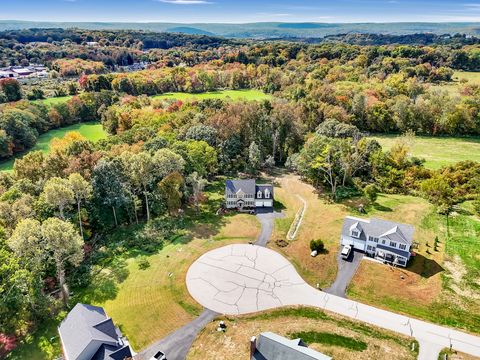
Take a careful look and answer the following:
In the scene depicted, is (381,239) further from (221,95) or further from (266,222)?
(221,95)

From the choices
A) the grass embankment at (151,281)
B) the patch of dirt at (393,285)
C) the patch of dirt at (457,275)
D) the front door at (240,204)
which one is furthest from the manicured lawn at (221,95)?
the patch of dirt at (457,275)

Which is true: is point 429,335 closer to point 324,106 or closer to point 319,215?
point 319,215

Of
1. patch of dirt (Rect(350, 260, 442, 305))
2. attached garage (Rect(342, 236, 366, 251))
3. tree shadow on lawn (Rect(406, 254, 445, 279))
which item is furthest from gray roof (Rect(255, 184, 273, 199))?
tree shadow on lawn (Rect(406, 254, 445, 279))

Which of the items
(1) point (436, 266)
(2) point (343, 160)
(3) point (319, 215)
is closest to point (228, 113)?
(2) point (343, 160)

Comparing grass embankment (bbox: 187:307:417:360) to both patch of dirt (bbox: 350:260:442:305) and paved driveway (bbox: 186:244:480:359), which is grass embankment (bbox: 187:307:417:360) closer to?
paved driveway (bbox: 186:244:480:359)

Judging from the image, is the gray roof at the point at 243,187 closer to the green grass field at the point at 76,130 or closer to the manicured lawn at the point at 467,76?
the green grass field at the point at 76,130

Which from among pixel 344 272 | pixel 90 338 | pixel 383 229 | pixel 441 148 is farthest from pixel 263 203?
pixel 441 148
